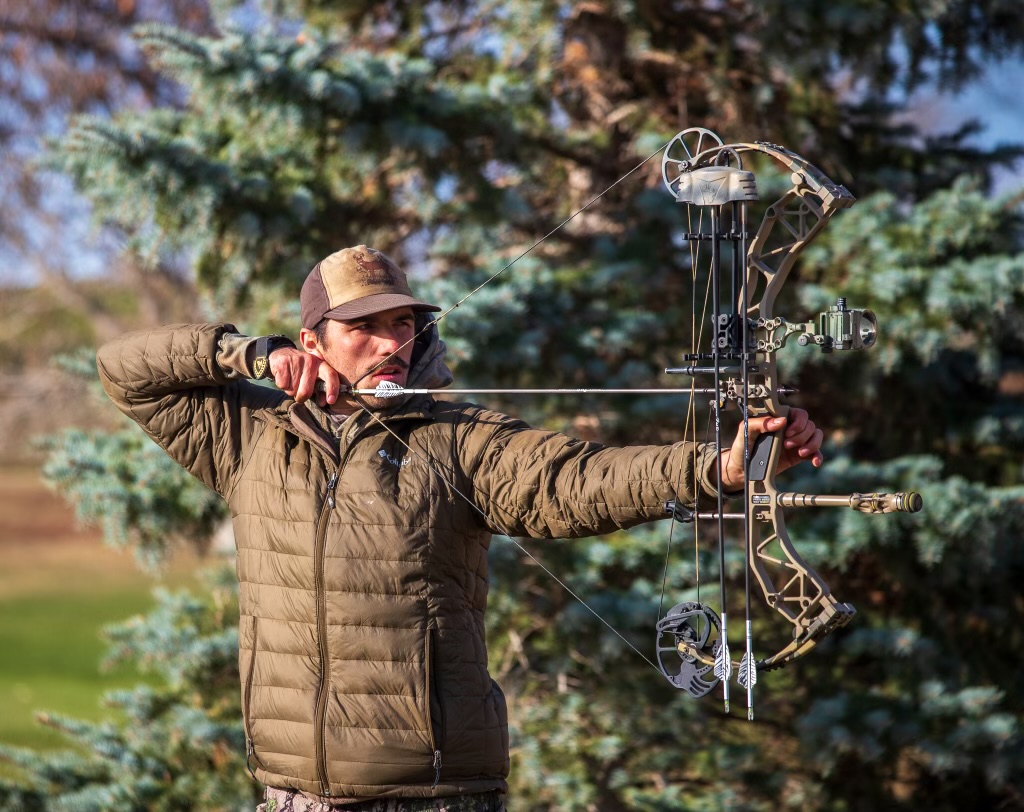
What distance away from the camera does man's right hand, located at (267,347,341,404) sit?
2.54m

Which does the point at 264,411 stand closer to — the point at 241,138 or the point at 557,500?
the point at 557,500

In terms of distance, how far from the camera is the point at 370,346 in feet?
8.60

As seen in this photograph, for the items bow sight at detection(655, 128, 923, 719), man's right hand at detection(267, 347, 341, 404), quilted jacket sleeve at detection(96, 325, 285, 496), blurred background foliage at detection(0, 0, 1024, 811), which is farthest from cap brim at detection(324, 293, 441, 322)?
blurred background foliage at detection(0, 0, 1024, 811)

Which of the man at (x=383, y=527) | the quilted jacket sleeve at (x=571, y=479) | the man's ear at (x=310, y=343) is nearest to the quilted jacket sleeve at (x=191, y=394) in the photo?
the man at (x=383, y=527)

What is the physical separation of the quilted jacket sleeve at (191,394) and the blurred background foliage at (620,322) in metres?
1.62

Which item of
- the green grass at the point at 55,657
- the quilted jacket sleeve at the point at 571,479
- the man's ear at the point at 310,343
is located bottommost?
the green grass at the point at 55,657

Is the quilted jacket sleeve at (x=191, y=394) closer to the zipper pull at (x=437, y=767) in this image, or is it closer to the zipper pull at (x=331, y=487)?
the zipper pull at (x=331, y=487)

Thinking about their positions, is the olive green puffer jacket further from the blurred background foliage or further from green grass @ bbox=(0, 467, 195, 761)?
green grass @ bbox=(0, 467, 195, 761)

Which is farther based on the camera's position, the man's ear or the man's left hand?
the man's ear

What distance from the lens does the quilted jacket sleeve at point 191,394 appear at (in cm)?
271

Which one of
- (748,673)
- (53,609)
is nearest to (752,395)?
(748,673)

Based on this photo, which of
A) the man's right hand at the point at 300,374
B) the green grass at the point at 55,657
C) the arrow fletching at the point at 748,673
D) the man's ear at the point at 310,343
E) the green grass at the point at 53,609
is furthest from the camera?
the green grass at the point at 53,609

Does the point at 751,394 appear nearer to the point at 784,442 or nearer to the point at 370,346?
the point at 784,442

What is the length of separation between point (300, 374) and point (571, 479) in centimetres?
61
